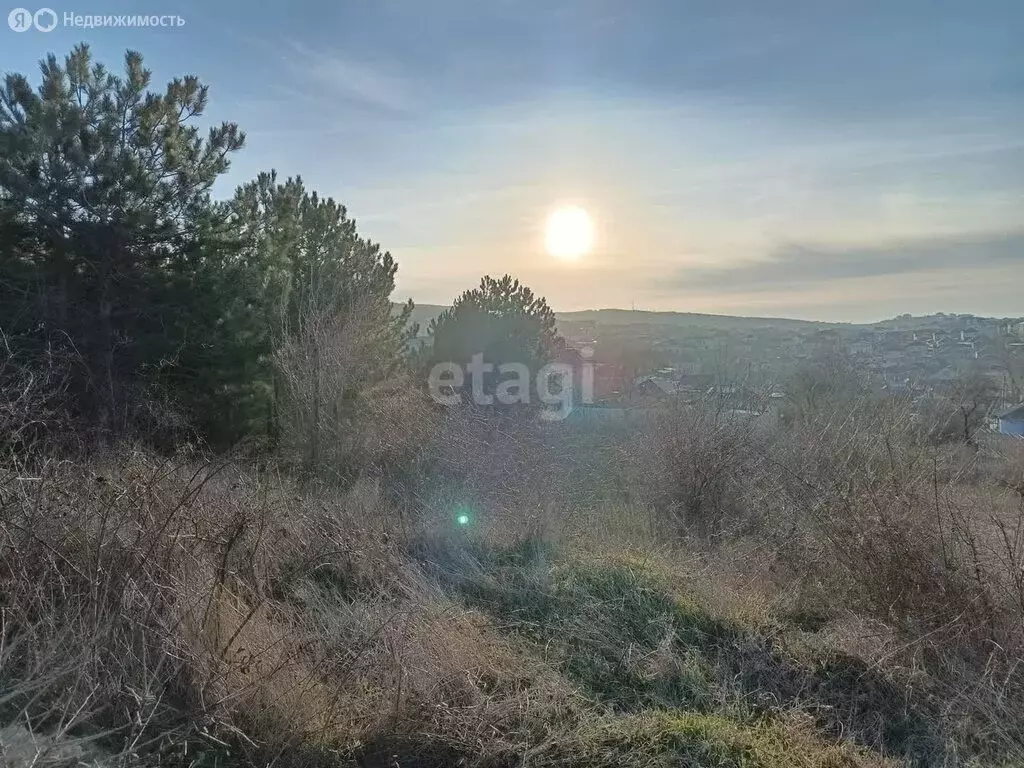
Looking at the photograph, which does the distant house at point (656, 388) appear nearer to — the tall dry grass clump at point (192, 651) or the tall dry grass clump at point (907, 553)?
the tall dry grass clump at point (907, 553)

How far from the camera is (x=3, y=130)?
8.15m

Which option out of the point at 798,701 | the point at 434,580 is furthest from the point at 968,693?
the point at 434,580

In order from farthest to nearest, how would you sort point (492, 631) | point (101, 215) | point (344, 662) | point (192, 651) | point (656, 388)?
1. point (656, 388)
2. point (101, 215)
3. point (492, 631)
4. point (344, 662)
5. point (192, 651)

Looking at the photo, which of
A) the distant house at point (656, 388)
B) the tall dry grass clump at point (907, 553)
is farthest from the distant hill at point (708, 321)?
the tall dry grass clump at point (907, 553)

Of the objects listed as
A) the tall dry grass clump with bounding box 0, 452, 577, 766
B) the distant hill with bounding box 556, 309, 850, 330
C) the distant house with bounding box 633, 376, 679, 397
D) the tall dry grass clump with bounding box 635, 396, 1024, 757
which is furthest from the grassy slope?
the distant hill with bounding box 556, 309, 850, 330

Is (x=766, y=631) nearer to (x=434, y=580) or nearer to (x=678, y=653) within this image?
(x=678, y=653)

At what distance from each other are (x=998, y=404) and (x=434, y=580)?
23.1ft

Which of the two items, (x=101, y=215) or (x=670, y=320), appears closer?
(x=101, y=215)

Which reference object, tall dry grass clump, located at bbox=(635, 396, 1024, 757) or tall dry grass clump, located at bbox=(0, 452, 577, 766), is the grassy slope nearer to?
tall dry grass clump, located at bbox=(0, 452, 577, 766)

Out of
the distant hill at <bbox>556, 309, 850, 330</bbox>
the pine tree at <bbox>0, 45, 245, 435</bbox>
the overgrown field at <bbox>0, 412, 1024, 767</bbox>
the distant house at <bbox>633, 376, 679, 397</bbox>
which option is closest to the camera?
the overgrown field at <bbox>0, 412, 1024, 767</bbox>

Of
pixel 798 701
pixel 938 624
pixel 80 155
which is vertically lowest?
pixel 798 701

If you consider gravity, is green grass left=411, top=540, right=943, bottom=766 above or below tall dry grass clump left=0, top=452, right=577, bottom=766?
below

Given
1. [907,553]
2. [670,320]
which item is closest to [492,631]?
[907,553]

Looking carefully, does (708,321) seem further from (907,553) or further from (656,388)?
(907,553)
